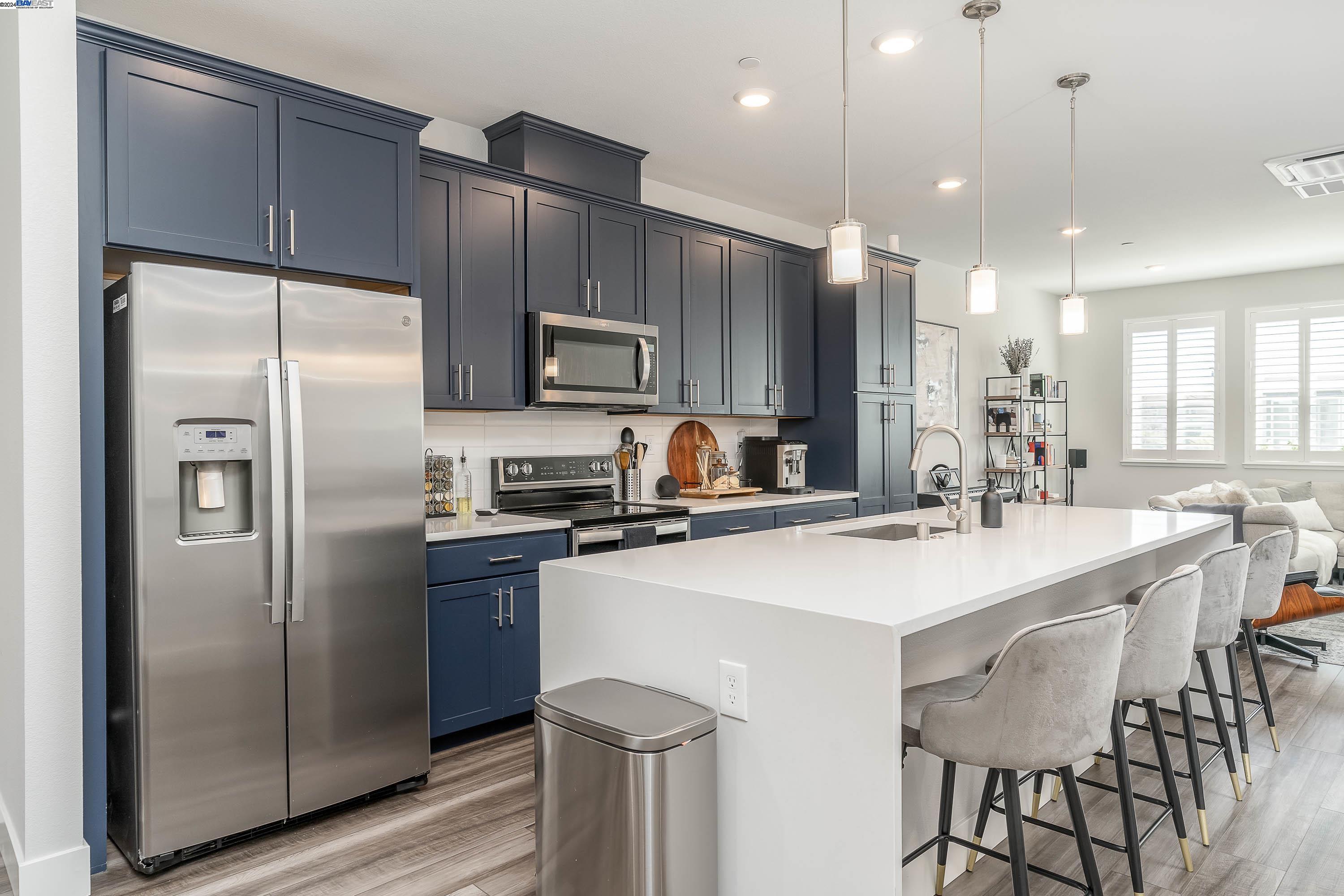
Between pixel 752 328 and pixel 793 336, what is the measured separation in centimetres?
44

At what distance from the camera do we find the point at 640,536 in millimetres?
3844

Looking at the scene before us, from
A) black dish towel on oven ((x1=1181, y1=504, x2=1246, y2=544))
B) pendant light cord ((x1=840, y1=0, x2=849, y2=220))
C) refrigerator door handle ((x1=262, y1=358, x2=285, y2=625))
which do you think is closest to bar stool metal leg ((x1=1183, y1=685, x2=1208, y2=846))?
pendant light cord ((x1=840, y1=0, x2=849, y2=220))

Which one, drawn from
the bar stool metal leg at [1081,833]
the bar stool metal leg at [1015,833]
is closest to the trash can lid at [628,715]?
the bar stool metal leg at [1015,833]

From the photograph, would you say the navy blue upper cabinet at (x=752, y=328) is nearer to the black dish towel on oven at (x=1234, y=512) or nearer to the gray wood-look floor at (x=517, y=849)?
the black dish towel on oven at (x=1234, y=512)

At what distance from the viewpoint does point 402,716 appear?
2840mm

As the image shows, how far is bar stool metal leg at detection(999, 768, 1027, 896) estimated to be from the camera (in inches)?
69.0

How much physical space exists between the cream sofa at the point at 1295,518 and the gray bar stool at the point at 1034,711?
2901 mm

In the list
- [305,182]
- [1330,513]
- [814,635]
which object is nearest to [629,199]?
[305,182]

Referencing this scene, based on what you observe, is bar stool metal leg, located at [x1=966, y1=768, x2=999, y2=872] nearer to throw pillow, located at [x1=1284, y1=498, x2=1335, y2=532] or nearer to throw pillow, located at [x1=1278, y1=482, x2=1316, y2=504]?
throw pillow, located at [x1=1284, y1=498, x2=1335, y2=532]

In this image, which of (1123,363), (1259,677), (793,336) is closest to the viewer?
(1259,677)

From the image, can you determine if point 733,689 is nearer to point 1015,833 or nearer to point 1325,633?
point 1015,833

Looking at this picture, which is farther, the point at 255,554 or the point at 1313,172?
the point at 1313,172

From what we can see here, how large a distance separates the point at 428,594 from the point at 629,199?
230 cm

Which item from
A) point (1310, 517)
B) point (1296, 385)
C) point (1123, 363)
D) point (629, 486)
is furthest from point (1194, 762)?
point (1123, 363)
